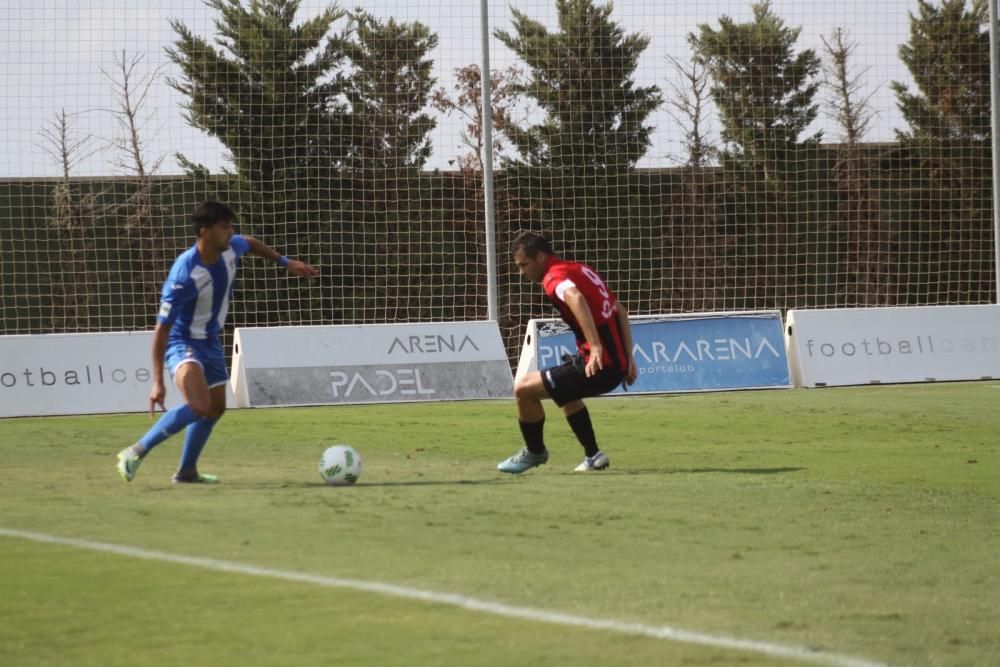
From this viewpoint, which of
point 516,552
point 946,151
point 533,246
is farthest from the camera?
point 946,151

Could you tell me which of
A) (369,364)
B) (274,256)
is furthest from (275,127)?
(274,256)

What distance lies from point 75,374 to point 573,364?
976cm

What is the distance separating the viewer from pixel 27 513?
8.49 metres

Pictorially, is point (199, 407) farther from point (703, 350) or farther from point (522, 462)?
point (703, 350)

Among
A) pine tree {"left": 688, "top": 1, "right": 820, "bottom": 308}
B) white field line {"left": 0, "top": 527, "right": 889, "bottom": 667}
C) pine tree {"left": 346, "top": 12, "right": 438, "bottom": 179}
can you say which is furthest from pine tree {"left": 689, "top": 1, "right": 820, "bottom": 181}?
white field line {"left": 0, "top": 527, "right": 889, "bottom": 667}

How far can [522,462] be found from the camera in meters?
10.8

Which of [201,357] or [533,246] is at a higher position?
[533,246]

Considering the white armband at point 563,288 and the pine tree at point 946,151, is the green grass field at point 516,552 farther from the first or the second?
the pine tree at point 946,151

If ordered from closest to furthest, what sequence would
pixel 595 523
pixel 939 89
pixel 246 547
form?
pixel 246 547 → pixel 595 523 → pixel 939 89

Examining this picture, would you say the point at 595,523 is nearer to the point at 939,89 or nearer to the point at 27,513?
the point at 27,513

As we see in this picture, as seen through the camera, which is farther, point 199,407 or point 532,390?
point 532,390

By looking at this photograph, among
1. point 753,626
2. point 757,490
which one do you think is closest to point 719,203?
point 757,490

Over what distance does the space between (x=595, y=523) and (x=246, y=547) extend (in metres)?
1.90

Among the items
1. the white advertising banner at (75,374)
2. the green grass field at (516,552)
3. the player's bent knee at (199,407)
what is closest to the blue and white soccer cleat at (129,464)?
the green grass field at (516,552)
